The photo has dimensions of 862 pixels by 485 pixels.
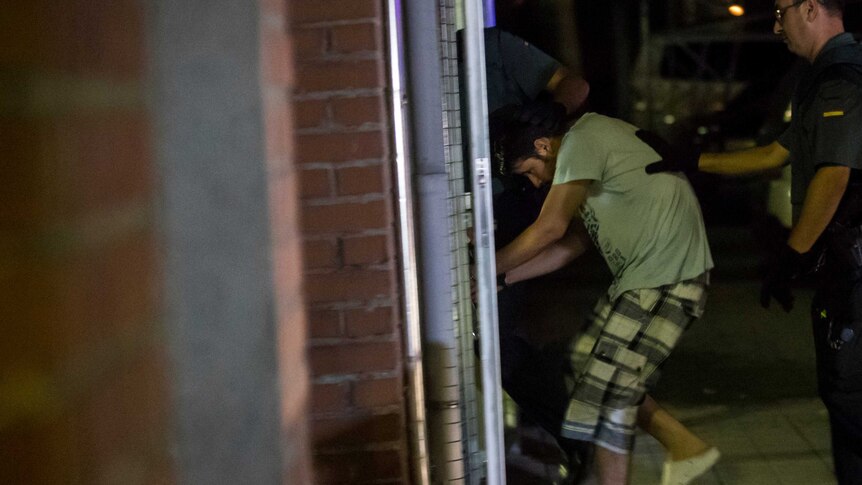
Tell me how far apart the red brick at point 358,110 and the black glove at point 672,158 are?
146 centimetres

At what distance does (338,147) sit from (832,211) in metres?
1.80

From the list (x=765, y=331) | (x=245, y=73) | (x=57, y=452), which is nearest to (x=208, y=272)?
(x=245, y=73)

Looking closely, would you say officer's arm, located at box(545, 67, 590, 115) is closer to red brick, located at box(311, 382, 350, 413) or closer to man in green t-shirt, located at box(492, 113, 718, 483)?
man in green t-shirt, located at box(492, 113, 718, 483)

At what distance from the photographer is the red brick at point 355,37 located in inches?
108

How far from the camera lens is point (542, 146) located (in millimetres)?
4086

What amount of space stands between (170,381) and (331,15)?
137 cm

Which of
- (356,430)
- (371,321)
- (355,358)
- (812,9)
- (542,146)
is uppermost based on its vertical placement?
(812,9)

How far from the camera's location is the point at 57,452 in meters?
1.31

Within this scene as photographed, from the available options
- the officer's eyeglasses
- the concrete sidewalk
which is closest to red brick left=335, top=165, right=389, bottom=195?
the officer's eyeglasses

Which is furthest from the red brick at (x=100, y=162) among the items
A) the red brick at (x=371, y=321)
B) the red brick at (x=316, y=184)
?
the red brick at (x=371, y=321)

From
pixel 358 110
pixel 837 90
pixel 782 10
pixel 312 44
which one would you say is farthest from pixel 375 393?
pixel 782 10

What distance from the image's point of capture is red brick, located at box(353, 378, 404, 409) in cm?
283

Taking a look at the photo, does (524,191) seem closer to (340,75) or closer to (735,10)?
(340,75)

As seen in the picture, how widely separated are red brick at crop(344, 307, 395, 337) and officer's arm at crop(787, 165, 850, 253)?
161 centimetres
